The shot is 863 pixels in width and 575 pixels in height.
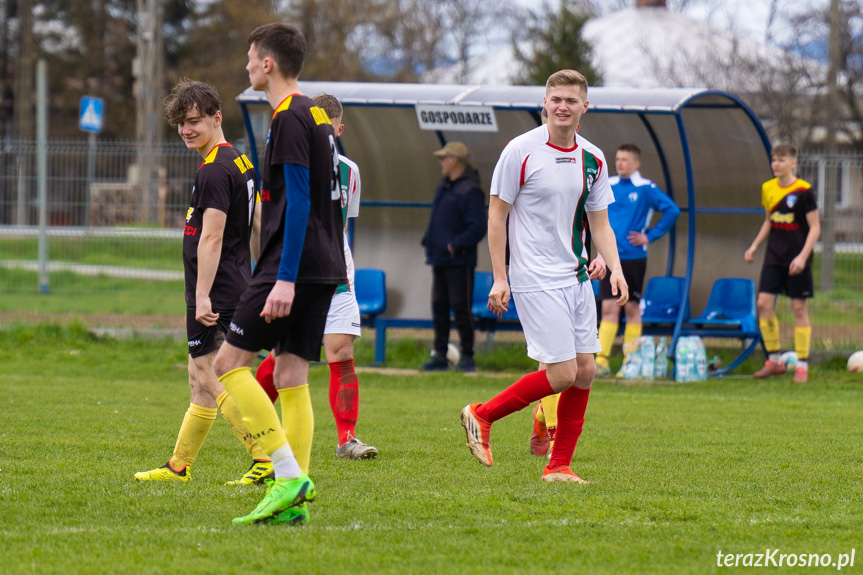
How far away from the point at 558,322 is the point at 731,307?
677 cm

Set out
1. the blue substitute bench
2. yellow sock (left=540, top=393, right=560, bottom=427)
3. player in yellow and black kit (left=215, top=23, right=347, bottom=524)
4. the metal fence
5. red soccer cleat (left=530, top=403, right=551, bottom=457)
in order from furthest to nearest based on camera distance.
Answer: the metal fence
the blue substitute bench
red soccer cleat (left=530, top=403, right=551, bottom=457)
yellow sock (left=540, top=393, right=560, bottom=427)
player in yellow and black kit (left=215, top=23, right=347, bottom=524)

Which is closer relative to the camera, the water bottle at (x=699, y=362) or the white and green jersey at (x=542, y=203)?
the white and green jersey at (x=542, y=203)

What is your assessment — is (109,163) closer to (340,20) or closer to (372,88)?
(372,88)

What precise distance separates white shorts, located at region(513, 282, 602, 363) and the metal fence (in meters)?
7.05

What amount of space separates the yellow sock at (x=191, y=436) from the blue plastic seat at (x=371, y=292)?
19.8ft

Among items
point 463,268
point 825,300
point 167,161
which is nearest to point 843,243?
point 825,300

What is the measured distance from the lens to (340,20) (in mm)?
35000

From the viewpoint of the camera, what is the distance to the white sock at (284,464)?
4164 mm

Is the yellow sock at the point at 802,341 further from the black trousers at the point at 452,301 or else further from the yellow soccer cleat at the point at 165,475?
the yellow soccer cleat at the point at 165,475

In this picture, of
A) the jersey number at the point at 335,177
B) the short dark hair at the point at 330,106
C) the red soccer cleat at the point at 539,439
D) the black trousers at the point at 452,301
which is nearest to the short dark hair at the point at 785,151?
the black trousers at the point at 452,301

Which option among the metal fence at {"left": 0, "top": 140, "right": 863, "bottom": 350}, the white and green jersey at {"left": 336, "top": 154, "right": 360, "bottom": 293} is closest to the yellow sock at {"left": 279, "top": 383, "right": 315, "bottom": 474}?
the white and green jersey at {"left": 336, "top": 154, "right": 360, "bottom": 293}

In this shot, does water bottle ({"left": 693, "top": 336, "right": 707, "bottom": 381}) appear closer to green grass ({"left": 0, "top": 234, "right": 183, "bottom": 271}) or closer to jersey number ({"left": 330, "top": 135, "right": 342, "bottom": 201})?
green grass ({"left": 0, "top": 234, "right": 183, "bottom": 271})

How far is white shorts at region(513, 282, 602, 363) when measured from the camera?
520cm

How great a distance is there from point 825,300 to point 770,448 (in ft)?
19.9
